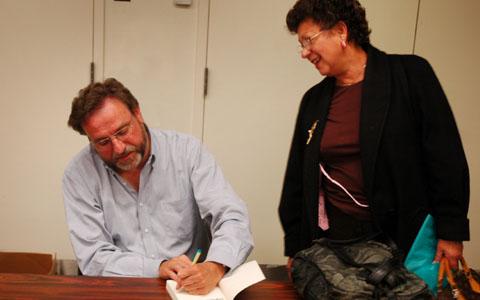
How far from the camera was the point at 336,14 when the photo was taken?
4.77 feet

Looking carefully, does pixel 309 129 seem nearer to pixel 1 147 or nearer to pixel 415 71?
pixel 415 71

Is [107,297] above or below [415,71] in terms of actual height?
below

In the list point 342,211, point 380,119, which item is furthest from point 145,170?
point 380,119

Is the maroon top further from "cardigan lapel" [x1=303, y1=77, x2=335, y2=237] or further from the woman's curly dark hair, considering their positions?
the woman's curly dark hair

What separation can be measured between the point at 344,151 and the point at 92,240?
90 centimetres

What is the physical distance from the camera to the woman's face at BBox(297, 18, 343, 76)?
4.84 feet

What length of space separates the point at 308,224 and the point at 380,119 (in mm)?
461

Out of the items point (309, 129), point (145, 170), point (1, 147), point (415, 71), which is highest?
point (415, 71)

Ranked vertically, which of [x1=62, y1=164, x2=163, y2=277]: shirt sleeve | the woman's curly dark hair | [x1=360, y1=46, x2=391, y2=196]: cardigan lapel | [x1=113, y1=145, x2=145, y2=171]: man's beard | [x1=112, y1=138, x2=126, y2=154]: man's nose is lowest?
[x1=62, y1=164, x2=163, y2=277]: shirt sleeve

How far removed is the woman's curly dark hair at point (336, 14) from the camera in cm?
146

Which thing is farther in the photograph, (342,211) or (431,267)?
(342,211)

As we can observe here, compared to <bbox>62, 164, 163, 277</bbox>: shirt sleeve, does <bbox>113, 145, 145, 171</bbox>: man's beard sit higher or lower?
higher

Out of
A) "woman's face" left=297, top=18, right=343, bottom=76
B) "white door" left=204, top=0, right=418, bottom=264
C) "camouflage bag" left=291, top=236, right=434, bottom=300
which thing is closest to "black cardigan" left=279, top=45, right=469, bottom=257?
"woman's face" left=297, top=18, right=343, bottom=76

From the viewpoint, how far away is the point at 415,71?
1.40 meters
